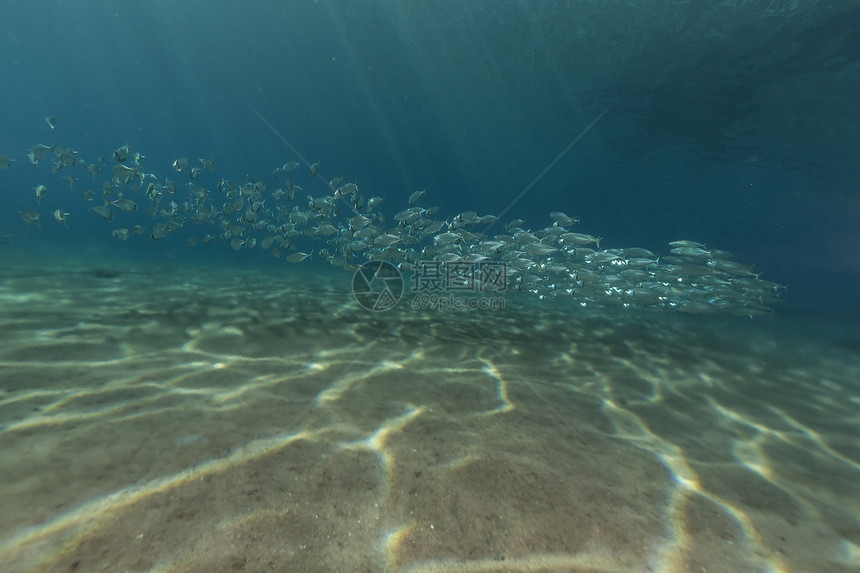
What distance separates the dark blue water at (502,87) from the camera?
1825cm

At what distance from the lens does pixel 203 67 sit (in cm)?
3794

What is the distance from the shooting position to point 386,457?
2760 mm

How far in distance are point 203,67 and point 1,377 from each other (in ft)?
150

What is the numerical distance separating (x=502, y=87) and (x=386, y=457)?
30.6 metres

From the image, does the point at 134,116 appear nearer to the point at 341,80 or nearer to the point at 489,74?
the point at 341,80

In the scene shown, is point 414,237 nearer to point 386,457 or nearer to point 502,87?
point 386,457
